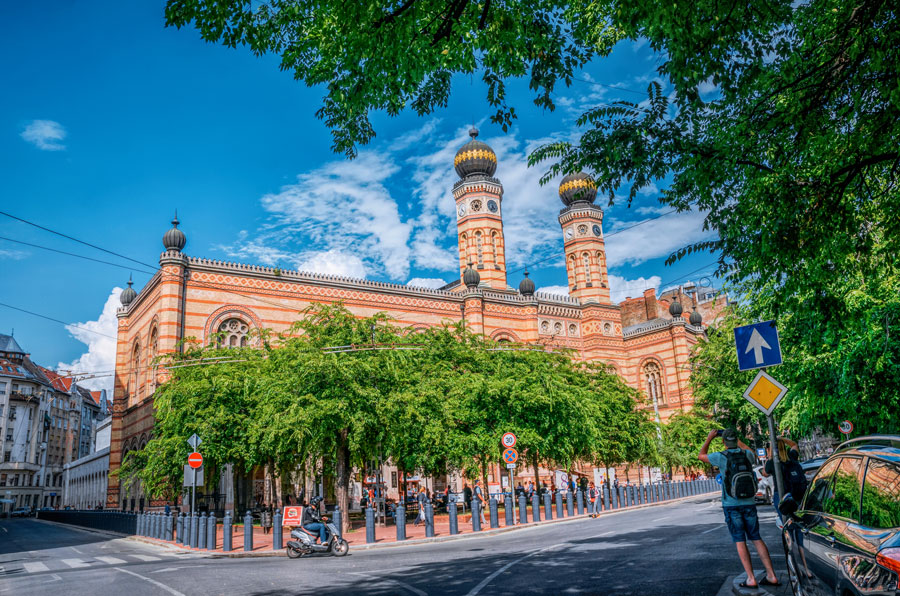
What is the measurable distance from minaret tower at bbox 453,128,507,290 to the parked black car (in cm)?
3937

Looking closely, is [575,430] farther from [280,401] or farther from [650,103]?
[650,103]

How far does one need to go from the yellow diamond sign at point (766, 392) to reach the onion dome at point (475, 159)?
40208 millimetres

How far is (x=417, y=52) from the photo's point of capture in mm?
6582

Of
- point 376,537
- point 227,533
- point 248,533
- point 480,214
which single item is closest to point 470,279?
point 480,214

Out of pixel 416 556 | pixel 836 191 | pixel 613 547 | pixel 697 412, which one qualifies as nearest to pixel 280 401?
pixel 416 556

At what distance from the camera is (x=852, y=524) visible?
165 inches

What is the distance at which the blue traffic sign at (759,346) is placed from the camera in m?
7.78

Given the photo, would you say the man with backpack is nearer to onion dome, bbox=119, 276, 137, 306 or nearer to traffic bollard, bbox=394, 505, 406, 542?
traffic bollard, bbox=394, 505, 406, 542

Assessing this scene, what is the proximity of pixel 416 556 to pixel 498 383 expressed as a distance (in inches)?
463

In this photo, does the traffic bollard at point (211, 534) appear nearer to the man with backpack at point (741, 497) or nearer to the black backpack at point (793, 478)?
the black backpack at point (793, 478)

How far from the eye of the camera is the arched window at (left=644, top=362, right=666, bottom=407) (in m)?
47.2

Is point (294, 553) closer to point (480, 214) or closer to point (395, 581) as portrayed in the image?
point (395, 581)

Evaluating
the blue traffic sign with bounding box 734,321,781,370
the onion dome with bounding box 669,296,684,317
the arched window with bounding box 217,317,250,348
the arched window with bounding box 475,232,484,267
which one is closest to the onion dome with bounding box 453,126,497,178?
the arched window with bounding box 475,232,484,267

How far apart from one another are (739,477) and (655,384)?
4237cm
